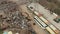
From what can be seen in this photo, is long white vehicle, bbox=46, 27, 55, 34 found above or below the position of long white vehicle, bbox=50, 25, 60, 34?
below

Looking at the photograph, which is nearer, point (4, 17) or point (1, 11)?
point (4, 17)

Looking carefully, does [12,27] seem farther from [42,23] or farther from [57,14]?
[57,14]

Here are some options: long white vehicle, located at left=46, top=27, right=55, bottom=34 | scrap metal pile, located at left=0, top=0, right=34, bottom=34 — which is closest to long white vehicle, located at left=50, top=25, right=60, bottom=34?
long white vehicle, located at left=46, top=27, right=55, bottom=34

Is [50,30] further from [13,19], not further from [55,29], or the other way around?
[13,19]

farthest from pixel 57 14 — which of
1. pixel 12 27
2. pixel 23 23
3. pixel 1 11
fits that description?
pixel 1 11

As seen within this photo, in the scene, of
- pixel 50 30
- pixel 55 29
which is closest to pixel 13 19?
pixel 50 30

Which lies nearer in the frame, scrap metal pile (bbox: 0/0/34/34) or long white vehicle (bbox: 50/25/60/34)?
long white vehicle (bbox: 50/25/60/34)

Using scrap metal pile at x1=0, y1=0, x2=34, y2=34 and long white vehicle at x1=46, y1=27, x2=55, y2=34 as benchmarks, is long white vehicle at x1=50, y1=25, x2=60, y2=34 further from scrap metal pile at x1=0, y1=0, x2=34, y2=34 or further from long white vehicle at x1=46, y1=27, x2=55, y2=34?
scrap metal pile at x1=0, y1=0, x2=34, y2=34

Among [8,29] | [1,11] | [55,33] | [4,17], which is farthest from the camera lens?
[1,11]
